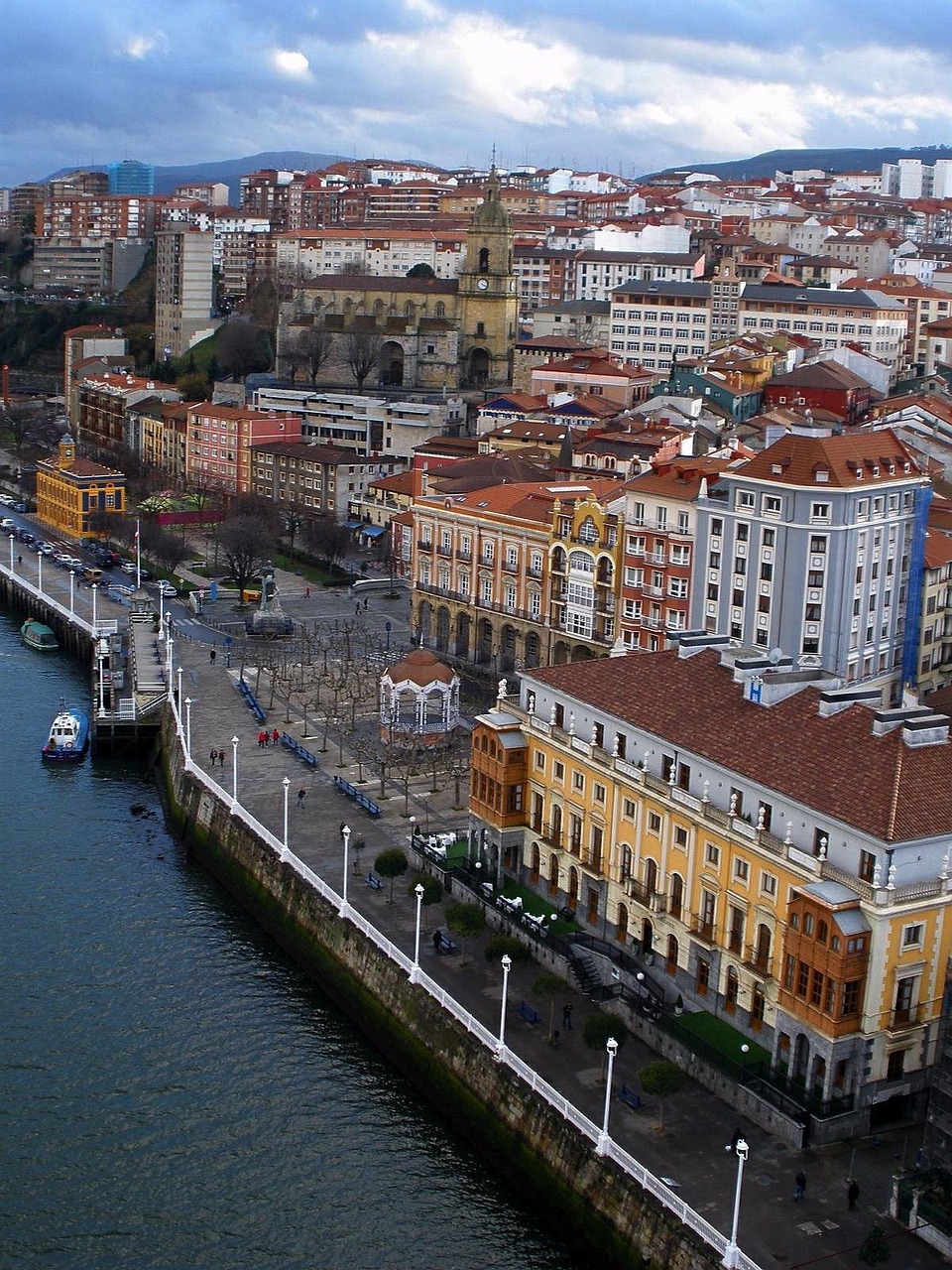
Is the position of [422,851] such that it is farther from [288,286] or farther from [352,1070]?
[288,286]

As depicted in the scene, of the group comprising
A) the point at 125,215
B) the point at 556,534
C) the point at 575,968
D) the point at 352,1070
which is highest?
the point at 125,215

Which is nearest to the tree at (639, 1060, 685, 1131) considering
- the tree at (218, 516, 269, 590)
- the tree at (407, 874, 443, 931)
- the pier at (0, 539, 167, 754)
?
the tree at (407, 874, 443, 931)

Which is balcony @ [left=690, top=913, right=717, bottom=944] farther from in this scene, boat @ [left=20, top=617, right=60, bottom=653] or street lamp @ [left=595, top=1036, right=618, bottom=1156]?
boat @ [left=20, top=617, right=60, bottom=653]

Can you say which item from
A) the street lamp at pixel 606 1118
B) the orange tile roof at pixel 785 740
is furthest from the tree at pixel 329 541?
the street lamp at pixel 606 1118

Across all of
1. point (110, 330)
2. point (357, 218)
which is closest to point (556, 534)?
point (110, 330)

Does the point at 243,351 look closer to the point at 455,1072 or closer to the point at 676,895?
the point at 676,895

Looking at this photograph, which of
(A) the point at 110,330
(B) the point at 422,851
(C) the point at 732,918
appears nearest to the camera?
(C) the point at 732,918

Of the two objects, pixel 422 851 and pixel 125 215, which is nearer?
pixel 422 851
